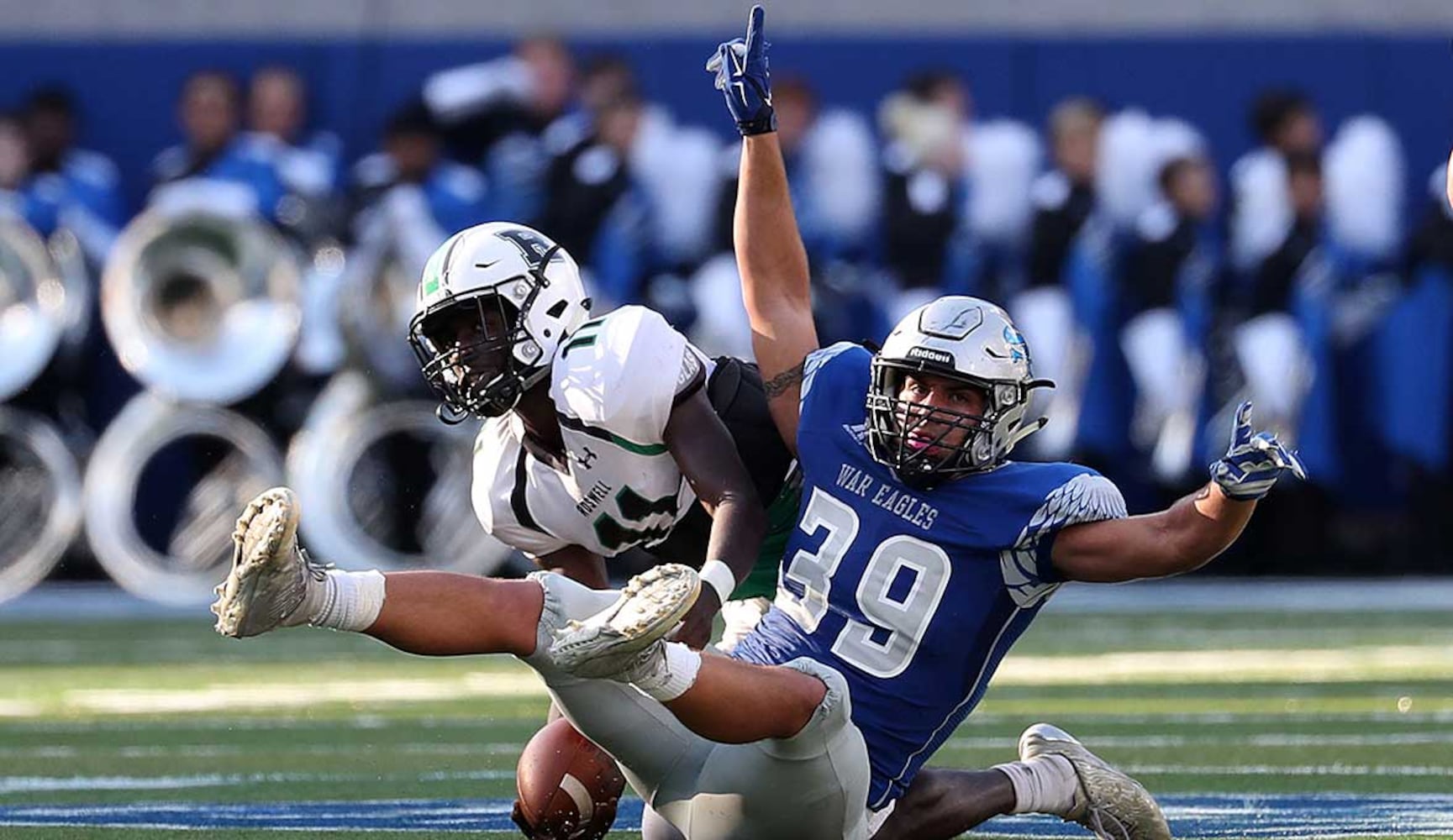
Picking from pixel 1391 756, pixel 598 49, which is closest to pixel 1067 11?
pixel 598 49

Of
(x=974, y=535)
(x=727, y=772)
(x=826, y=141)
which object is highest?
(x=974, y=535)

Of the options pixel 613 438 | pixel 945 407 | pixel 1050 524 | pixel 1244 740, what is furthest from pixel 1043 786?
pixel 1244 740

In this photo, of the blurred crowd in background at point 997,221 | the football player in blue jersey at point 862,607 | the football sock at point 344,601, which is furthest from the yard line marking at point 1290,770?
the blurred crowd in background at point 997,221

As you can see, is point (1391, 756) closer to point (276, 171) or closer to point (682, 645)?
point (682, 645)

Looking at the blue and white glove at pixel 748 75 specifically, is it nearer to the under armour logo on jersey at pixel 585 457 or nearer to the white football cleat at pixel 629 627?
the under armour logo on jersey at pixel 585 457

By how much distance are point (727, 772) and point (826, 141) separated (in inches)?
299

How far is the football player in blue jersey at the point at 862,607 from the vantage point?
396cm

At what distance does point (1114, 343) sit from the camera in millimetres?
11555

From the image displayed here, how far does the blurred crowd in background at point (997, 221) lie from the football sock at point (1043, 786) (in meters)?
6.65

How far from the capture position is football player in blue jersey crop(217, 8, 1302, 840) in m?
3.96

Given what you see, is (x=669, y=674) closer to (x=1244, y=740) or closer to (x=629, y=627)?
(x=629, y=627)

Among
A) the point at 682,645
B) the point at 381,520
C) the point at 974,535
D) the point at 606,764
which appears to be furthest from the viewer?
the point at 381,520

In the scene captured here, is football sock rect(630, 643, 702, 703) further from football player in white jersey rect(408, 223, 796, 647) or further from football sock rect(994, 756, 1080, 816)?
football sock rect(994, 756, 1080, 816)

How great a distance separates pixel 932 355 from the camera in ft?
14.4
